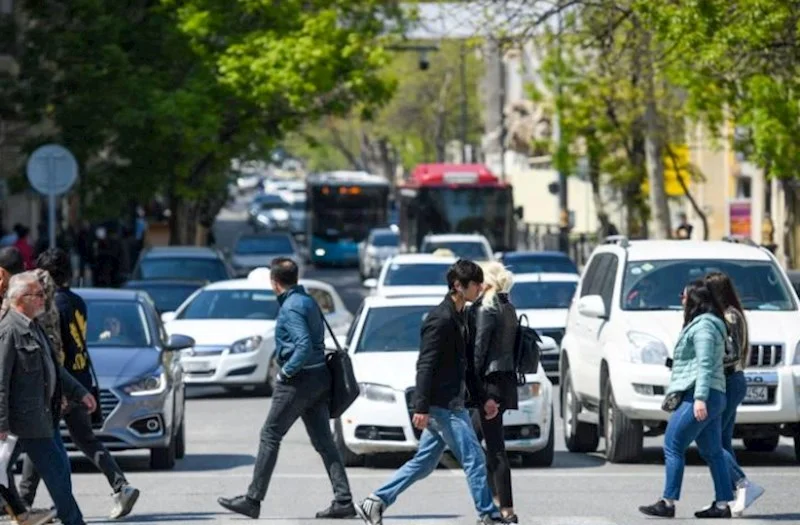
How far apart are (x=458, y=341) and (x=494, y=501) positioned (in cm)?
115

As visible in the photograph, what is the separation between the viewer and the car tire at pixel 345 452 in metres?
16.2

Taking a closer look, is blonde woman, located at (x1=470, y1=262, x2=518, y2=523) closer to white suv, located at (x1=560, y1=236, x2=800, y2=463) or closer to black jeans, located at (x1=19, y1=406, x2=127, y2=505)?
black jeans, located at (x1=19, y1=406, x2=127, y2=505)

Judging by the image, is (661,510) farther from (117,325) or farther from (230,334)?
(230,334)

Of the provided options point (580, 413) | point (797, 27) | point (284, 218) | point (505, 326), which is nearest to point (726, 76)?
point (797, 27)

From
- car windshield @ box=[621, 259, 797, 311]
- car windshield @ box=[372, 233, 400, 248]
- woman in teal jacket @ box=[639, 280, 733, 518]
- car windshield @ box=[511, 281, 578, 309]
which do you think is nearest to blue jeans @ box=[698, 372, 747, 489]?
woman in teal jacket @ box=[639, 280, 733, 518]

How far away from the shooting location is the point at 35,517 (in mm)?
11773

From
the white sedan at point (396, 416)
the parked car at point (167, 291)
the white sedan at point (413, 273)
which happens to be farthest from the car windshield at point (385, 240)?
the white sedan at point (396, 416)

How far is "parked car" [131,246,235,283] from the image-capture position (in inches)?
1319

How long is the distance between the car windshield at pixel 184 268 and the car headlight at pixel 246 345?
8.90 m

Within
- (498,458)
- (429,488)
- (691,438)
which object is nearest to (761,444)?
(429,488)

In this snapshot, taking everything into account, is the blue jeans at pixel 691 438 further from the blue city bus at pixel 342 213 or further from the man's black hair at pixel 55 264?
the blue city bus at pixel 342 213

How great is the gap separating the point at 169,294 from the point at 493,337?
1903 centimetres

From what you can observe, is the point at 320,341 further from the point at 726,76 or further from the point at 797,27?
the point at 726,76

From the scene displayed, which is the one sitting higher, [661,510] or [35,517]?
[35,517]
